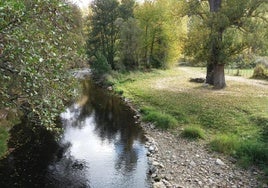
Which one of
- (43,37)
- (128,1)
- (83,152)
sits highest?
(128,1)

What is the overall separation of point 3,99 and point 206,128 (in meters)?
11.8

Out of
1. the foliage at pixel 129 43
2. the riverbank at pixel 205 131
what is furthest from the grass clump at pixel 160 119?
the foliage at pixel 129 43

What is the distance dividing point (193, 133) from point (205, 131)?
1045 mm

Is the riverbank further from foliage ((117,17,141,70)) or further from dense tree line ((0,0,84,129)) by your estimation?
foliage ((117,17,141,70))

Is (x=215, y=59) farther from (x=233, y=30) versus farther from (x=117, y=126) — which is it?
(x=117, y=126)

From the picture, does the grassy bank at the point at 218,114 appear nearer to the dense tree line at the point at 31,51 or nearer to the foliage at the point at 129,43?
the dense tree line at the point at 31,51

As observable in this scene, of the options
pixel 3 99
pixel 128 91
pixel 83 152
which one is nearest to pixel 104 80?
pixel 128 91

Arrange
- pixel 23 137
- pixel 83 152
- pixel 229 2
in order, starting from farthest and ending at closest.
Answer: pixel 229 2 < pixel 23 137 < pixel 83 152

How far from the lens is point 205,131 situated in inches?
615

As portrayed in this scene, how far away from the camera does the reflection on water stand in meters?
11.2

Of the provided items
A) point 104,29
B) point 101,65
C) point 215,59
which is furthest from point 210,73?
point 104,29

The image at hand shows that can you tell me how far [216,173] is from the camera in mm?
11305

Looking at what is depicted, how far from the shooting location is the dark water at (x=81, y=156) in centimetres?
1080

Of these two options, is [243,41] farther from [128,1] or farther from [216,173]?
[128,1]
